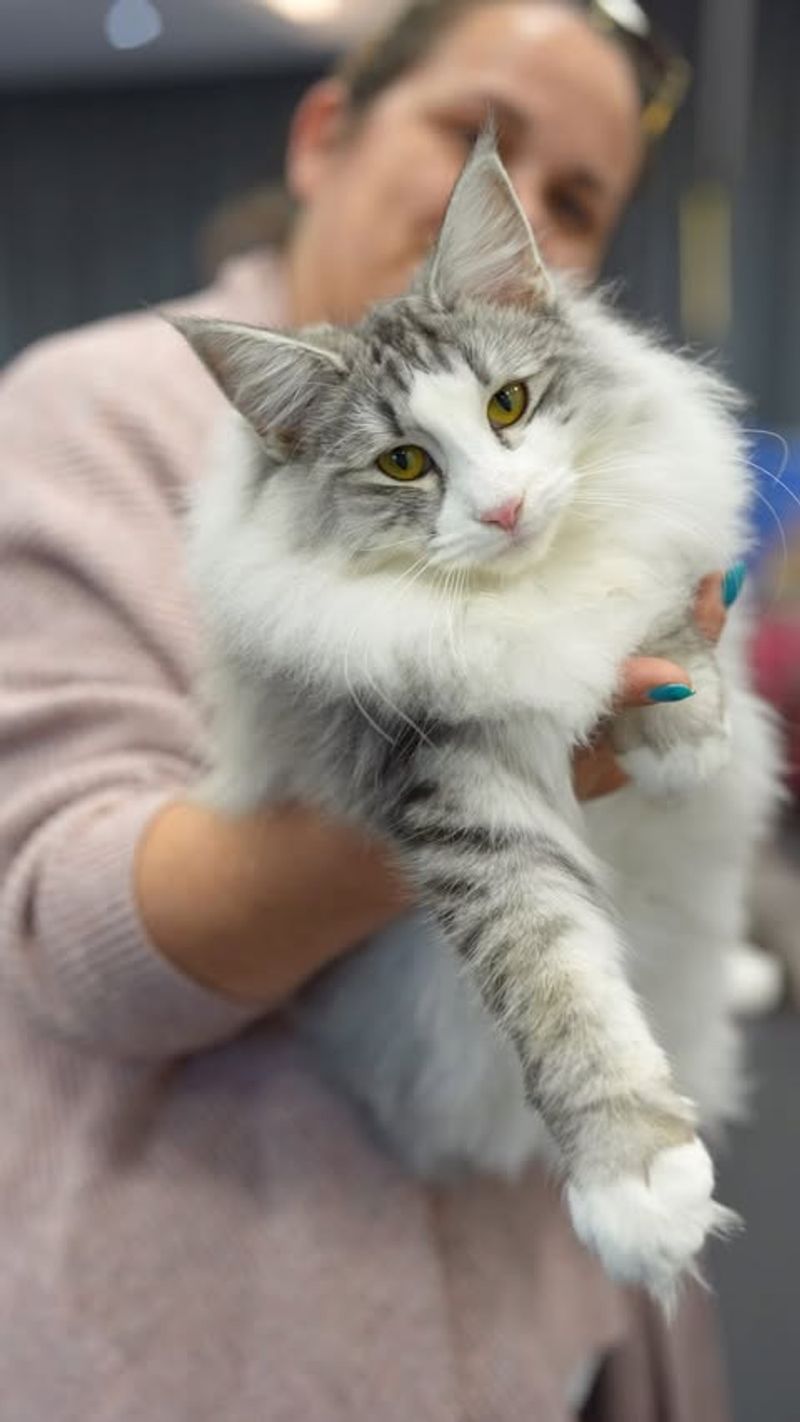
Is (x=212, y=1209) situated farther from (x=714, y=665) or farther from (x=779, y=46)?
(x=779, y=46)

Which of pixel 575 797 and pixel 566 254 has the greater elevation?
pixel 566 254

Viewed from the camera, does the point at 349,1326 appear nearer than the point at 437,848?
No

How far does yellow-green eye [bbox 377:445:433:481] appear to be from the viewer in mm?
735

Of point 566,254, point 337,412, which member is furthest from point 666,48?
point 337,412

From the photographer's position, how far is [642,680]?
69 cm

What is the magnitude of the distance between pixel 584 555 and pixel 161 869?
0.37 meters

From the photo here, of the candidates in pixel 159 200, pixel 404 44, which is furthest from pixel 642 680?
pixel 159 200

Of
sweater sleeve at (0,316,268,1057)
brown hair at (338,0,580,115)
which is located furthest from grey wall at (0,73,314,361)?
sweater sleeve at (0,316,268,1057)

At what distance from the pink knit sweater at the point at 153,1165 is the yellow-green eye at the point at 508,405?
1.06 feet

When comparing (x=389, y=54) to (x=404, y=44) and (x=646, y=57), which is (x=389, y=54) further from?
(x=646, y=57)

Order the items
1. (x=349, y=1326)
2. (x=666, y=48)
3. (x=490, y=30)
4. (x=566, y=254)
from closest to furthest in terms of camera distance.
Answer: (x=349, y=1326)
(x=490, y=30)
(x=566, y=254)
(x=666, y=48)

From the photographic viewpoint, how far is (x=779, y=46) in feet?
8.64

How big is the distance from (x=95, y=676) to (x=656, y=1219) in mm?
559

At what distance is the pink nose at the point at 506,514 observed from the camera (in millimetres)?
679
